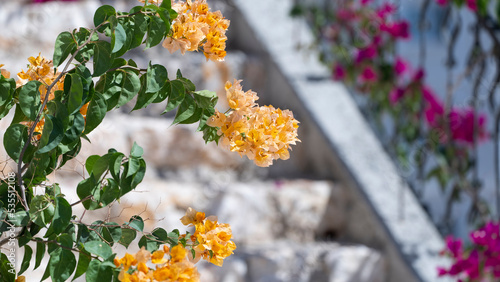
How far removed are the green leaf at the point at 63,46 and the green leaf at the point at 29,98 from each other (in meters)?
0.03

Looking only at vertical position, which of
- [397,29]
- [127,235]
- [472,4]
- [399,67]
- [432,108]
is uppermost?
[127,235]

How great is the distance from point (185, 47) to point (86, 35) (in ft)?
0.36

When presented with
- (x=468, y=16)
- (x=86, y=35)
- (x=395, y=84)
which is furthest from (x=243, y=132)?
(x=468, y=16)

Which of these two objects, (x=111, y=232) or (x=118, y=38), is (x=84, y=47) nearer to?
(x=118, y=38)

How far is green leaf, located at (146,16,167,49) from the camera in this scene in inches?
28.1

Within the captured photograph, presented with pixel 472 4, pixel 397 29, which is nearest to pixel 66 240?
pixel 472 4

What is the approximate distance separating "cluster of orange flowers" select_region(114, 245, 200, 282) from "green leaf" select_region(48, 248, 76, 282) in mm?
77

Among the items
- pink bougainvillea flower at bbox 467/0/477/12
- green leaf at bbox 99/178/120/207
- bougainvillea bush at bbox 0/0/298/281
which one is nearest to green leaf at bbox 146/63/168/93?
bougainvillea bush at bbox 0/0/298/281

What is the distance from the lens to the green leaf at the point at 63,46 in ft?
2.27

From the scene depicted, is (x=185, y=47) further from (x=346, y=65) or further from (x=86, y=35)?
(x=346, y=65)

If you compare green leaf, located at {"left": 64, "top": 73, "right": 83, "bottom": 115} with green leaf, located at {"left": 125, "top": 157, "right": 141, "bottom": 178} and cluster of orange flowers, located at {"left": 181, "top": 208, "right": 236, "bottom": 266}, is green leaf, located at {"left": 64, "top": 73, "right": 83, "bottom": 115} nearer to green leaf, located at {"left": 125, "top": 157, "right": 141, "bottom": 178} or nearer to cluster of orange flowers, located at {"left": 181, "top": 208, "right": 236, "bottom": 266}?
green leaf, located at {"left": 125, "top": 157, "right": 141, "bottom": 178}

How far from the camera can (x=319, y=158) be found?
2164mm

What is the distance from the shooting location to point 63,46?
70cm

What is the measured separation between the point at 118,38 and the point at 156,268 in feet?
0.78
